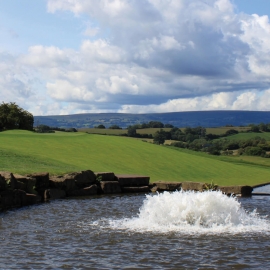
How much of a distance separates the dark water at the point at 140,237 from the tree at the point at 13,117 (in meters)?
75.5

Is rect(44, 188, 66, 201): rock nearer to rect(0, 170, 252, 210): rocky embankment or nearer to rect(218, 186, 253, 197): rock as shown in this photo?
rect(0, 170, 252, 210): rocky embankment

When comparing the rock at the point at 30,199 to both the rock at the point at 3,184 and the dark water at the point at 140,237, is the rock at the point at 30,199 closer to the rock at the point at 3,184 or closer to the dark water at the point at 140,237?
the rock at the point at 3,184

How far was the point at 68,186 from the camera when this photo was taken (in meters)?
31.5

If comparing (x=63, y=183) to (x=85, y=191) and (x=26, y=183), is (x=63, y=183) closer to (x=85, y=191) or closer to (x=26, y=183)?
(x=85, y=191)

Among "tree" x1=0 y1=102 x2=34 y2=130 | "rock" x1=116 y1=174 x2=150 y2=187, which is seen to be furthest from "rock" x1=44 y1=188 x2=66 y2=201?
"tree" x1=0 y1=102 x2=34 y2=130

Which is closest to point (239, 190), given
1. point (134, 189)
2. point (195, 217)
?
point (134, 189)

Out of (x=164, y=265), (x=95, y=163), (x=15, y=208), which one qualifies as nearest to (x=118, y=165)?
(x=95, y=163)

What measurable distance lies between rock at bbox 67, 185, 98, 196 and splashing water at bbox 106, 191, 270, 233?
11.7 metres

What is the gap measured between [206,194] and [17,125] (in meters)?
82.7

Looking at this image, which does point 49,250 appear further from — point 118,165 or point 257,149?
point 257,149

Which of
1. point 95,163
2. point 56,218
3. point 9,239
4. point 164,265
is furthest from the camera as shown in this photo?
point 95,163

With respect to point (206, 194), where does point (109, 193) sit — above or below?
below

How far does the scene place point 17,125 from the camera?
97.5 metres

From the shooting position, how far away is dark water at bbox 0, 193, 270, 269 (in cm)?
1358
